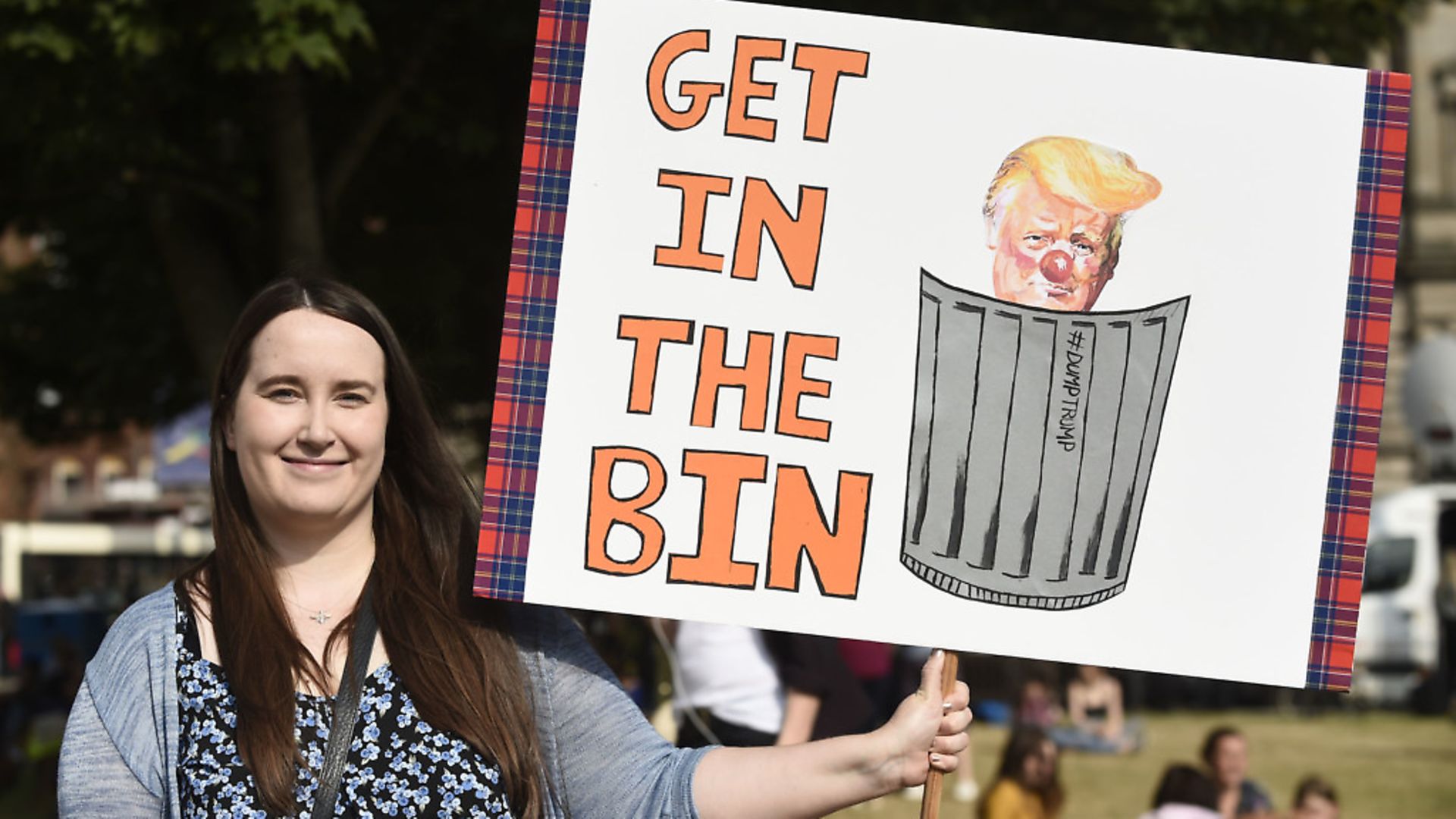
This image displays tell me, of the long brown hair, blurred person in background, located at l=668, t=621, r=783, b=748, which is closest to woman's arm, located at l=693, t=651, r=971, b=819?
the long brown hair

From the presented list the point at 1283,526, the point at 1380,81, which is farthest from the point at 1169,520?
the point at 1380,81

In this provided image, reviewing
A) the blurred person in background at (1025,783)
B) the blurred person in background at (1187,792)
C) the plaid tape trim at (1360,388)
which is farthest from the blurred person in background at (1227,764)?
the plaid tape trim at (1360,388)

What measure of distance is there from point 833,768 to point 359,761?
2.15 ft

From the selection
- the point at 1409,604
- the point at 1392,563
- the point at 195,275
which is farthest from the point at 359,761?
the point at 1392,563

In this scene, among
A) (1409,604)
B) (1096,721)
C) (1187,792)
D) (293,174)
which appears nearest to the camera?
(1187,792)

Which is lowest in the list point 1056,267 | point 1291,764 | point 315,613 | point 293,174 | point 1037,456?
point 1291,764

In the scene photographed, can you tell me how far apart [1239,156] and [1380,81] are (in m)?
0.24

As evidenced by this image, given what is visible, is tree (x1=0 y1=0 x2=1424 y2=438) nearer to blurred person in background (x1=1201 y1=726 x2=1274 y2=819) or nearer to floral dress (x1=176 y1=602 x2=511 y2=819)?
blurred person in background (x1=1201 y1=726 x2=1274 y2=819)

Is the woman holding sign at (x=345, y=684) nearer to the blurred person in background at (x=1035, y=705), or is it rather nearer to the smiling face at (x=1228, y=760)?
the smiling face at (x=1228, y=760)

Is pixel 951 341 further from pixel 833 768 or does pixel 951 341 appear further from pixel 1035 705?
pixel 1035 705

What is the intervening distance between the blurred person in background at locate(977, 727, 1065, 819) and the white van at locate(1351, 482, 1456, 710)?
10844 millimetres

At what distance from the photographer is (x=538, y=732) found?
272 centimetres

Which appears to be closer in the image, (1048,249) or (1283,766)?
(1048,249)

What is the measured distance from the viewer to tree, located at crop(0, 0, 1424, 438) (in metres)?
8.34
